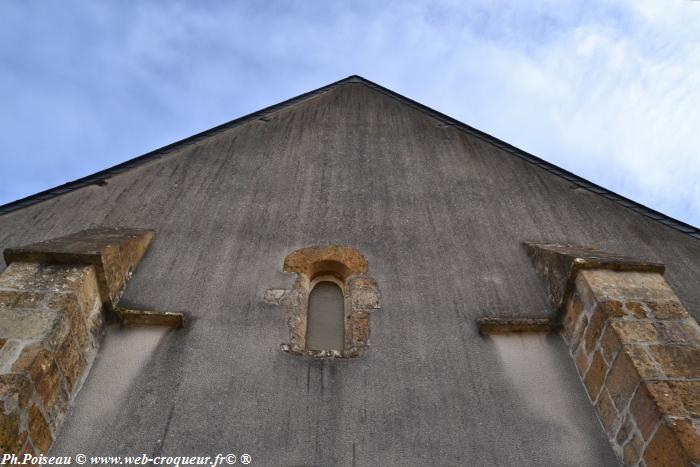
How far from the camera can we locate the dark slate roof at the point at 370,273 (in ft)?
12.1

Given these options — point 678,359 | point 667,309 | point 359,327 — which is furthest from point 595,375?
point 359,327

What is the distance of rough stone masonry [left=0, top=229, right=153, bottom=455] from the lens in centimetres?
329

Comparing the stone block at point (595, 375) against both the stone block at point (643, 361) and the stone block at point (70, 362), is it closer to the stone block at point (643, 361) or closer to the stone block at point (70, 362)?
the stone block at point (643, 361)

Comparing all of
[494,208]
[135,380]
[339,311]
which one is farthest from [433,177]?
[135,380]

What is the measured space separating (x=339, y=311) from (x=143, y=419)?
70.5 inches

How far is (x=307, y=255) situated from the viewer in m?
5.21

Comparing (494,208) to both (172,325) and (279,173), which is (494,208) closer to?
(279,173)

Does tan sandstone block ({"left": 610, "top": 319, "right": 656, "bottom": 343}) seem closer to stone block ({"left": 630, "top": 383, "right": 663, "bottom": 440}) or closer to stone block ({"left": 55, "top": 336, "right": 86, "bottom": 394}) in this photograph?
stone block ({"left": 630, "top": 383, "right": 663, "bottom": 440})

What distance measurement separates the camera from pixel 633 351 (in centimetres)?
371

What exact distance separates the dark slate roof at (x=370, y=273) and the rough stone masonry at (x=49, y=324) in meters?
0.19

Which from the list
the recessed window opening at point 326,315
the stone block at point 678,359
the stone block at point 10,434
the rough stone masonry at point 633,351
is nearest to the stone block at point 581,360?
the rough stone masonry at point 633,351

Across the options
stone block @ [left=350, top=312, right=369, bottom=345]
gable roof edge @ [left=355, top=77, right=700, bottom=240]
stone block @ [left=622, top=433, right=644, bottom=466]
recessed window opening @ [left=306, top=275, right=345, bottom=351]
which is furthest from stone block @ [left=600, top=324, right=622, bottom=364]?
gable roof edge @ [left=355, top=77, right=700, bottom=240]

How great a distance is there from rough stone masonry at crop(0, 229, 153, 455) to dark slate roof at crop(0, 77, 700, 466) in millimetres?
191

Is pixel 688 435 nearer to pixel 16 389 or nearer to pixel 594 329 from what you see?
pixel 594 329
